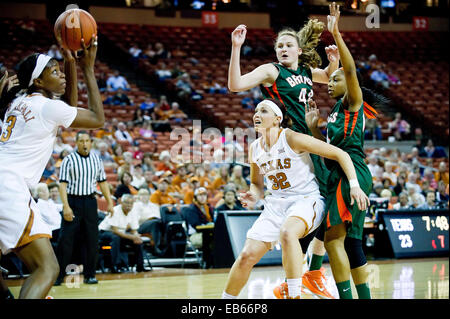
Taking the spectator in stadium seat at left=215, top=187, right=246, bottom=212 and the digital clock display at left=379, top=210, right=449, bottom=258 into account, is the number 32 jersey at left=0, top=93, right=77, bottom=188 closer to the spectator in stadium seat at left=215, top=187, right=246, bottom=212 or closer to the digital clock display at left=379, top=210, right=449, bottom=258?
the spectator in stadium seat at left=215, top=187, right=246, bottom=212

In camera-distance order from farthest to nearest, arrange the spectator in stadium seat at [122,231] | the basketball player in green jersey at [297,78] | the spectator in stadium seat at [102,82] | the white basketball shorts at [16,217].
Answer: the spectator in stadium seat at [102,82] < the spectator in stadium seat at [122,231] < the basketball player in green jersey at [297,78] < the white basketball shorts at [16,217]

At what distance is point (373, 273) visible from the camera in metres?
8.24

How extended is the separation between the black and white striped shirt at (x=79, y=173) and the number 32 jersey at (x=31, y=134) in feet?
12.5

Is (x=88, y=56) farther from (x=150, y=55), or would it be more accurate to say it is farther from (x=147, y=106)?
(x=150, y=55)

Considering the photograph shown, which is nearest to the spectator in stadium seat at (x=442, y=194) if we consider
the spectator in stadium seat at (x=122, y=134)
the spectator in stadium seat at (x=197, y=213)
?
the spectator in stadium seat at (x=197, y=213)

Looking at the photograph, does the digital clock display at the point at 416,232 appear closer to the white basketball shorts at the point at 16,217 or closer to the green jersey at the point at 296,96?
the green jersey at the point at 296,96

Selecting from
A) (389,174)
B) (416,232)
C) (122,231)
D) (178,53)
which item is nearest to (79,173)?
(122,231)

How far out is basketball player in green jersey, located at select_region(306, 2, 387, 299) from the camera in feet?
13.3

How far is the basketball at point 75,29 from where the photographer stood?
3.55 metres

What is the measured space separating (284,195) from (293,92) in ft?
2.31

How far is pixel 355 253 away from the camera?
413 centimetres

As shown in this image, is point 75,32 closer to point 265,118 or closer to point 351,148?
point 265,118

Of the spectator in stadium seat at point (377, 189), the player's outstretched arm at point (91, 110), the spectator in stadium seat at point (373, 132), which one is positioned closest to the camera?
the player's outstretched arm at point (91, 110)
